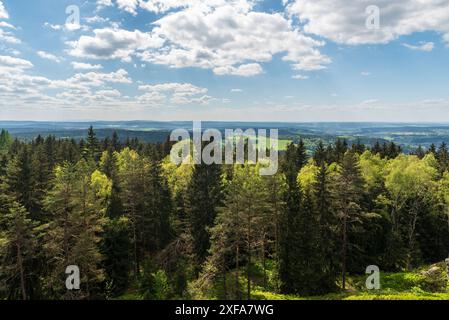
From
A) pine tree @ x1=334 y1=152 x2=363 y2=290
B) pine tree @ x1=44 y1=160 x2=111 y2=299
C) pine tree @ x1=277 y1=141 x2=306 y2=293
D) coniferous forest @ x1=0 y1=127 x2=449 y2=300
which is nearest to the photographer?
pine tree @ x1=44 y1=160 x2=111 y2=299

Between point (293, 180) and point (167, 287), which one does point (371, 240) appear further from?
point (167, 287)

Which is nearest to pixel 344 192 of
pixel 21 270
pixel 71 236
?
pixel 71 236

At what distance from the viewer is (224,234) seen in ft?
106

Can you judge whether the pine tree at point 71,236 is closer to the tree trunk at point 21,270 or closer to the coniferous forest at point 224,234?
the coniferous forest at point 224,234

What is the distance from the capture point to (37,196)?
4278cm

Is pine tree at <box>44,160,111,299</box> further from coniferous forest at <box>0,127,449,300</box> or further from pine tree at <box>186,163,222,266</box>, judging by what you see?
pine tree at <box>186,163,222,266</box>

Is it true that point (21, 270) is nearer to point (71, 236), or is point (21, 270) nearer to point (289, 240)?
point (71, 236)

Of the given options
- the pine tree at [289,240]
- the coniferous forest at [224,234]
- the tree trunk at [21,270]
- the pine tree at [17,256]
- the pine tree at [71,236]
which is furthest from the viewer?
the pine tree at [289,240]

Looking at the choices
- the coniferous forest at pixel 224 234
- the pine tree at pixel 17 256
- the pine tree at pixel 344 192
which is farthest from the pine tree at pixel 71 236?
the pine tree at pixel 344 192

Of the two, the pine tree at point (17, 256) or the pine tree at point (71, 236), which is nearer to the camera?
the pine tree at point (17, 256)

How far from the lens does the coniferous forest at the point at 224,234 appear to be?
1201 inches

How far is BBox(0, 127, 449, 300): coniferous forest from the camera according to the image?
100 feet

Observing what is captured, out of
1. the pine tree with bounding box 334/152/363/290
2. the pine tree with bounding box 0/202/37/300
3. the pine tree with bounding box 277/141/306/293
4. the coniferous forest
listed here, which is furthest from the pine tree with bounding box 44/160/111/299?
the pine tree with bounding box 334/152/363/290
